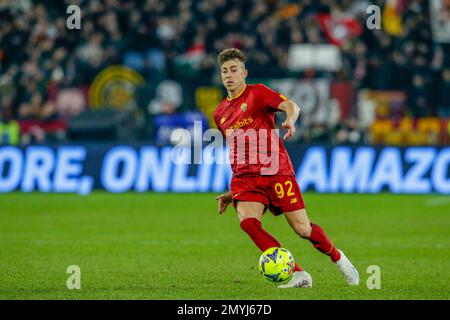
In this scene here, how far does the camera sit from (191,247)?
12641mm

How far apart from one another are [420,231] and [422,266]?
154 inches

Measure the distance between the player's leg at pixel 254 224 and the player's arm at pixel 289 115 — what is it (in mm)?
902

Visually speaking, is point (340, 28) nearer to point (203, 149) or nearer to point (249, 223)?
point (203, 149)

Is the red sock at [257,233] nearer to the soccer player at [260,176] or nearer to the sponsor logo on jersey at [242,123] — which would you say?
the soccer player at [260,176]

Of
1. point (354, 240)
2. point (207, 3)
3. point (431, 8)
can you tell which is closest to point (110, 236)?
point (354, 240)

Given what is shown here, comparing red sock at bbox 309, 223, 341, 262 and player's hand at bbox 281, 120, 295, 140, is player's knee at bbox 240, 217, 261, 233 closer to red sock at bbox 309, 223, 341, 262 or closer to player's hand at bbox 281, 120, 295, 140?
red sock at bbox 309, 223, 341, 262

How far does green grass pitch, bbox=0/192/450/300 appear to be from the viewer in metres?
8.88

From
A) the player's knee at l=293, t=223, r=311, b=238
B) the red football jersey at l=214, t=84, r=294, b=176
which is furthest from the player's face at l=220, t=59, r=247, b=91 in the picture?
the player's knee at l=293, t=223, r=311, b=238

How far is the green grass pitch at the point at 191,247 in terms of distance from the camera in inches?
350

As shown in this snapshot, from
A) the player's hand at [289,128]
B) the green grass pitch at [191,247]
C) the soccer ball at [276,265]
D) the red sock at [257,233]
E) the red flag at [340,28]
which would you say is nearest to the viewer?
the player's hand at [289,128]

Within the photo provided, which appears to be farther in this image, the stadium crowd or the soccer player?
the stadium crowd

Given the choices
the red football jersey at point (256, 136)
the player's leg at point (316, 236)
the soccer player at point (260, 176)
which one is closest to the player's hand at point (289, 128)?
the soccer player at point (260, 176)

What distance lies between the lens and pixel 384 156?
805 inches

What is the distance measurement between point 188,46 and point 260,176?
16.9 m
